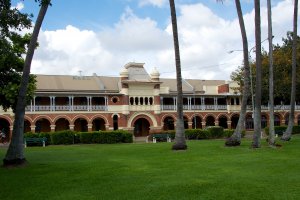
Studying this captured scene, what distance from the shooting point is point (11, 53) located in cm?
1747

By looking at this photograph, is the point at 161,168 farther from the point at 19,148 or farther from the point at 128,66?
the point at 128,66

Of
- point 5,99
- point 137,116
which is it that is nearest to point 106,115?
point 137,116

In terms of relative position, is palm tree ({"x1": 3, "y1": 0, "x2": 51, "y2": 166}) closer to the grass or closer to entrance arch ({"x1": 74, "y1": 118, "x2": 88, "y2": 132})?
the grass

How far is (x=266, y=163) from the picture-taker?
1538 cm

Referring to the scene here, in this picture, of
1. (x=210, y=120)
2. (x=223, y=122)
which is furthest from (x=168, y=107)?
(x=223, y=122)

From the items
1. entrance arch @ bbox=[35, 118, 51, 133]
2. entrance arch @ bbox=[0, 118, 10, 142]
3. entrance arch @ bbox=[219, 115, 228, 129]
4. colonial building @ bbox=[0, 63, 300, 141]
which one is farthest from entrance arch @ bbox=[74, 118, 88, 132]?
entrance arch @ bbox=[219, 115, 228, 129]

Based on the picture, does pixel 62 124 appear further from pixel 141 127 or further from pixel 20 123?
pixel 20 123

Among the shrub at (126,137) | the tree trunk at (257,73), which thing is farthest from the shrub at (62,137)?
the tree trunk at (257,73)

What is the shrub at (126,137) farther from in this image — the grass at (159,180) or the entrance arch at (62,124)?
the grass at (159,180)

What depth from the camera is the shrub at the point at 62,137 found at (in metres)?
34.8

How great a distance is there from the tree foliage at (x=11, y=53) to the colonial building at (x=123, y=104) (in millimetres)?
27173

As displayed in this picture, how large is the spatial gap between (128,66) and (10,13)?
137 ft

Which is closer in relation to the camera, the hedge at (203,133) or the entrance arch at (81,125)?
the hedge at (203,133)

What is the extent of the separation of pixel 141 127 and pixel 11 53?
1532 inches
